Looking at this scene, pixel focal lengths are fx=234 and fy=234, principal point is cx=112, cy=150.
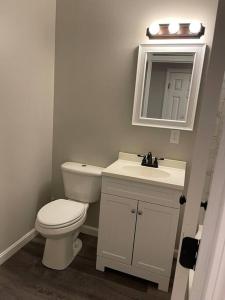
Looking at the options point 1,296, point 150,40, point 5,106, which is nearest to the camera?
point 1,296

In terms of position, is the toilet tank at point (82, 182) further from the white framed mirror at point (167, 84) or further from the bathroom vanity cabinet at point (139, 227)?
the white framed mirror at point (167, 84)

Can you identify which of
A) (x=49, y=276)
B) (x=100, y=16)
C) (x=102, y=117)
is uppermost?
(x=100, y=16)

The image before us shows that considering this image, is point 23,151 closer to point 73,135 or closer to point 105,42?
point 73,135

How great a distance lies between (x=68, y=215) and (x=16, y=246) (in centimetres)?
64

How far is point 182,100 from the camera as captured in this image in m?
1.96

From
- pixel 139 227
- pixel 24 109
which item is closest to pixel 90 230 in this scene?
pixel 139 227

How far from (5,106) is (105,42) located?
1014 millimetres

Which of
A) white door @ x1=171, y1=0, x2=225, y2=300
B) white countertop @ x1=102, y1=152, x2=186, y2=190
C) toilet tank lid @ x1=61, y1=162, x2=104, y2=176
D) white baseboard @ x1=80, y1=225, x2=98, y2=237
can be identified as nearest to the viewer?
white door @ x1=171, y1=0, x2=225, y2=300

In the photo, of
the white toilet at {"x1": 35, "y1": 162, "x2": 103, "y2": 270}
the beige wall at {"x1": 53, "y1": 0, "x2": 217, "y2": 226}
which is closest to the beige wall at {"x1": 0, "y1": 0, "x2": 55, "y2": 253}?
the beige wall at {"x1": 53, "y1": 0, "x2": 217, "y2": 226}

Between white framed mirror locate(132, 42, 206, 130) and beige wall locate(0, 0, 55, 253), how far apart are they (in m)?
0.86

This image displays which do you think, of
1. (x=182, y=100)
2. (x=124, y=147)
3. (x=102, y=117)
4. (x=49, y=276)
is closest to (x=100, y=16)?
(x=102, y=117)

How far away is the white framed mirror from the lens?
6.15ft

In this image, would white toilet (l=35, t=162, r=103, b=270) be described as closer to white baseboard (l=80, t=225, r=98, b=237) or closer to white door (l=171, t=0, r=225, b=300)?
white baseboard (l=80, t=225, r=98, b=237)

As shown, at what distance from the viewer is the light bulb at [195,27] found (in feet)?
5.76
